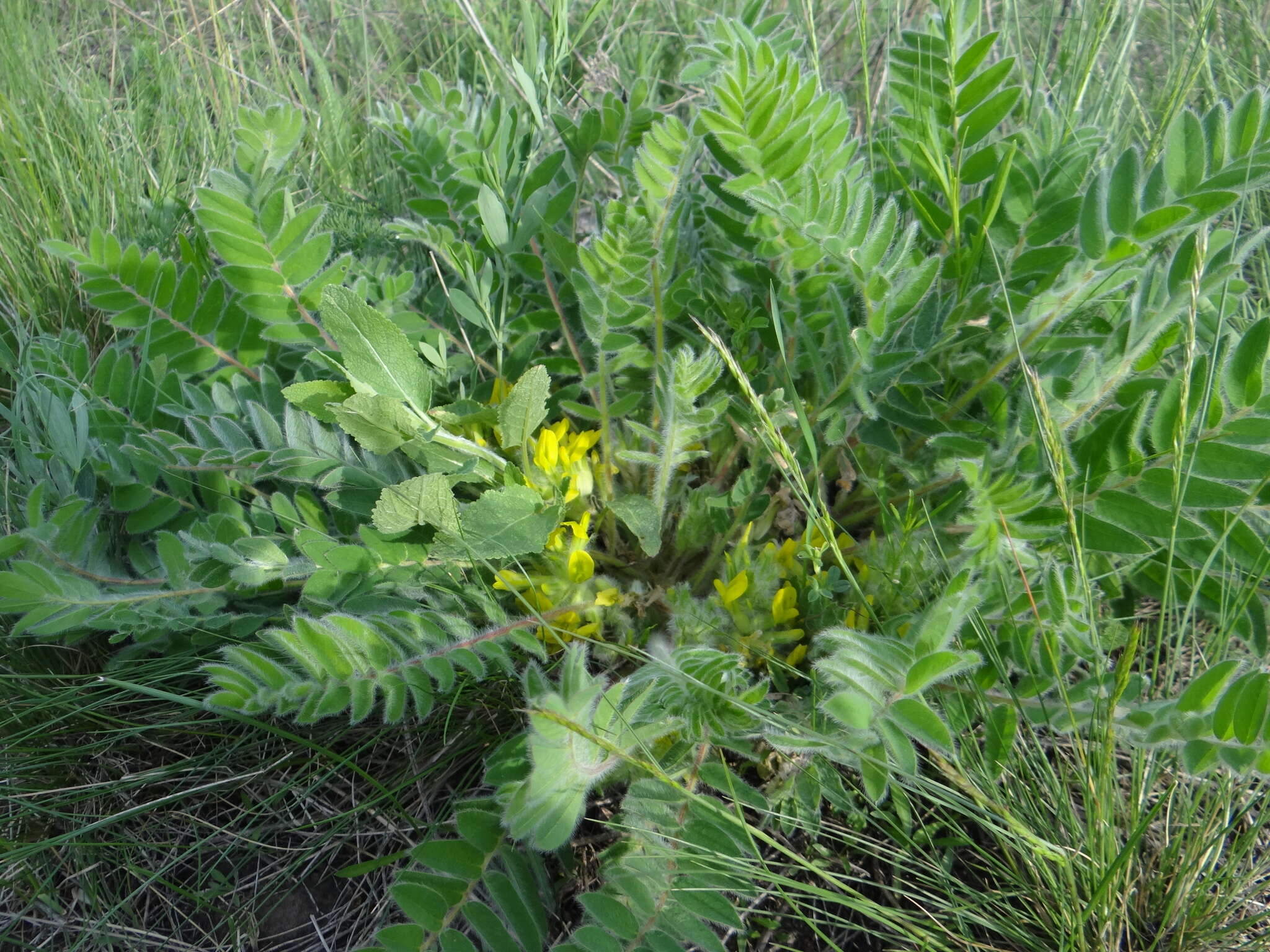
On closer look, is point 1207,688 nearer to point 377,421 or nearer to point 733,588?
point 733,588

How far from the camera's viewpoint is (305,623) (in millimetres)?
1196

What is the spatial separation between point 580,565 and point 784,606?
0.32m

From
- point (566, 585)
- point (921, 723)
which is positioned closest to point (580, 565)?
point (566, 585)

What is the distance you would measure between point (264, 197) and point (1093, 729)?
58.3 inches

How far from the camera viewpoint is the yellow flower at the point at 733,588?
4.69ft

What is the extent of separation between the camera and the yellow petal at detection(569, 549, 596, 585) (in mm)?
1489

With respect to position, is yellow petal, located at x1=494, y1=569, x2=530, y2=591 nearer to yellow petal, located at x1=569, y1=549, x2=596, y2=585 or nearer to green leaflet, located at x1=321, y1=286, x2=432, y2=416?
yellow petal, located at x1=569, y1=549, x2=596, y2=585

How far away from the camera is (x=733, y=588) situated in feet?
4.69

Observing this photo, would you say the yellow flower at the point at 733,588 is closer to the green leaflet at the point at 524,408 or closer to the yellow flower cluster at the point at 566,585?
the yellow flower cluster at the point at 566,585

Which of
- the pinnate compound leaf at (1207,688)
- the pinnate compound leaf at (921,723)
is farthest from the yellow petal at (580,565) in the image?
the pinnate compound leaf at (1207,688)

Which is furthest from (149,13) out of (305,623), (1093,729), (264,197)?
(1093,729)

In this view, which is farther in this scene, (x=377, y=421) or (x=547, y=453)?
(x=547, y=453)

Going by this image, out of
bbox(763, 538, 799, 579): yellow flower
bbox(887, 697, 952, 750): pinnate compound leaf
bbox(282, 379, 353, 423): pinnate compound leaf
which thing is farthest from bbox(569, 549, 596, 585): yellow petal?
bbox(887, 697, 952, 750): pinnate compound leaf

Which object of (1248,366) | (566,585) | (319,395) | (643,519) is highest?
(1248,366)
